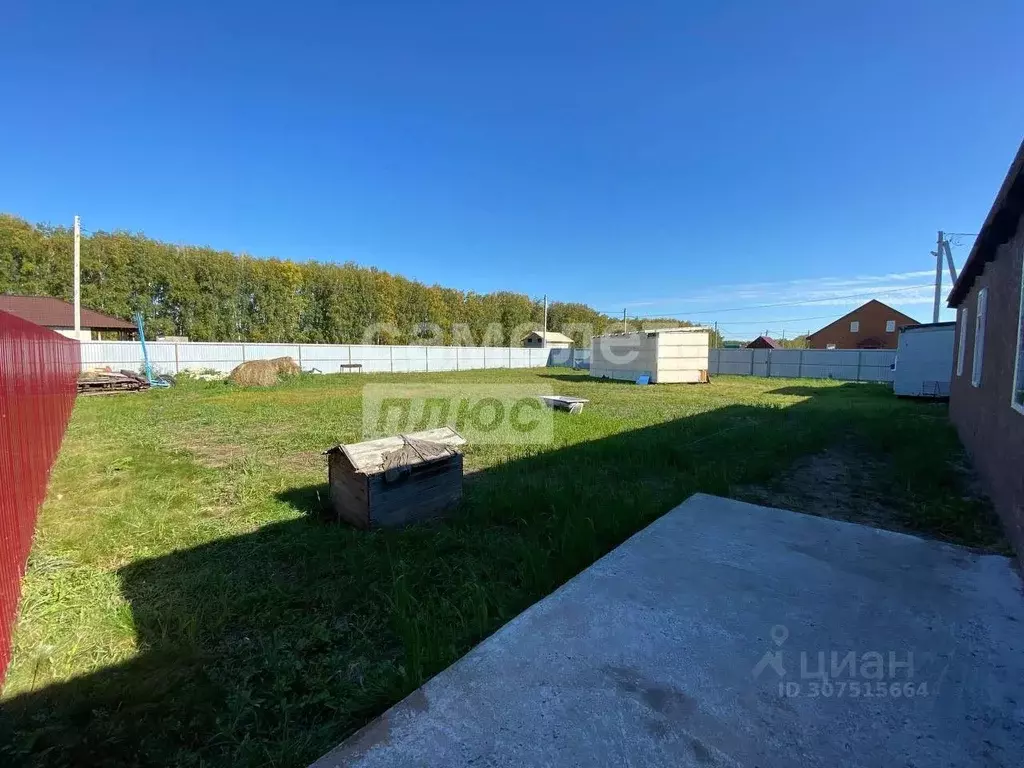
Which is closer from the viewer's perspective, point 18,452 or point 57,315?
point 18,452

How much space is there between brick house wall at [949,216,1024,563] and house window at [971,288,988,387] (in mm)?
102

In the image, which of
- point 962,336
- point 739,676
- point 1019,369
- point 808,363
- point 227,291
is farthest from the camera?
point 808,363

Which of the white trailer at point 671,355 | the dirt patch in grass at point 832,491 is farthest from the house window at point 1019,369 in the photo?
the white trailer at point 671,355

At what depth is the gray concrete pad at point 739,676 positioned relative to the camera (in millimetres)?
1277

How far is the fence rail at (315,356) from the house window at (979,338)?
64.8ft

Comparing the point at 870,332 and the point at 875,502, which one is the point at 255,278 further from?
the point at 870,332

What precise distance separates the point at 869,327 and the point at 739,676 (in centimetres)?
4469

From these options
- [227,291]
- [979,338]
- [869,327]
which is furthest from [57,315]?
[869,327]

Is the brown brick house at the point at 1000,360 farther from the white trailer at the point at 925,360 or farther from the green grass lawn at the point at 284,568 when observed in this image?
the white trailer at the point at 925,360

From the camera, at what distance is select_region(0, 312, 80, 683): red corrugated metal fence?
7.68 feet

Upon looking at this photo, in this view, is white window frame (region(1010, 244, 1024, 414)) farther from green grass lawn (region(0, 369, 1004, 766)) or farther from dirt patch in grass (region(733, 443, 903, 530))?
dirt patch in grass (region(733, 443, 903, 530))

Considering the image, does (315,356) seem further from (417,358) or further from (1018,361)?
(1018,361)

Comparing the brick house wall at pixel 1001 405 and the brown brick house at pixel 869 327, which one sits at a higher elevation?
the brown brick house at pixel 869 327

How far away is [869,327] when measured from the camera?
36469mm
